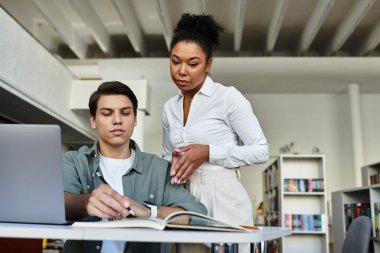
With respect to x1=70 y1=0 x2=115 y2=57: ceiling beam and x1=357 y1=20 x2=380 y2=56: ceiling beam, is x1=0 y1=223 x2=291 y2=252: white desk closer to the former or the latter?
x1=70 y1=0 x2=115 y2=57: ceiling beam

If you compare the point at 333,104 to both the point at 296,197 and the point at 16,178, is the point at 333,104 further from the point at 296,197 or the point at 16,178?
the point at 16,178

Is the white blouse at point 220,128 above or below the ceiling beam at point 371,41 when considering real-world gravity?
below

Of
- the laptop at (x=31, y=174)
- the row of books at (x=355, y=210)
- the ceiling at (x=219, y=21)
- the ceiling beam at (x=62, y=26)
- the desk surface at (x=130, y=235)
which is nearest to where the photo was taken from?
the desk surface at (x=130, y=235)

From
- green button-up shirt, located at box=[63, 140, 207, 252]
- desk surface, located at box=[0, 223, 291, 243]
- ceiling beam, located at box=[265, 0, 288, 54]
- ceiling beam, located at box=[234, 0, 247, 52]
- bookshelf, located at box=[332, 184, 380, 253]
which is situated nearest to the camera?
desk surface, located at box=[0, 223, 291, 243]

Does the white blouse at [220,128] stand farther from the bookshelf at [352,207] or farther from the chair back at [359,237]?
the bookshelf at [352,207]

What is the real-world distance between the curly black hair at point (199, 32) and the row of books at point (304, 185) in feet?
15.5

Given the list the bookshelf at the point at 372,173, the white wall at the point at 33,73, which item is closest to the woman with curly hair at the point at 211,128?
the white wall at the point at 33,73

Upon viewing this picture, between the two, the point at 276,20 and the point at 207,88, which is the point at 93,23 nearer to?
the point at 276,20

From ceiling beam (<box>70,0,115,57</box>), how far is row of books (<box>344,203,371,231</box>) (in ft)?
14.9

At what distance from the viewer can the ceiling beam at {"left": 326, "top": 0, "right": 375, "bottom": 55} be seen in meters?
6.12

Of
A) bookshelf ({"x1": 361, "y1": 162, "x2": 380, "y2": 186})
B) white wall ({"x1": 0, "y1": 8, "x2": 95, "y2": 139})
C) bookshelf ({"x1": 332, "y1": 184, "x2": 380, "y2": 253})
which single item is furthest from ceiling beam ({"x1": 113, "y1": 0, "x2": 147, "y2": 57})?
bookshelf ({"x1": 361, "y1": 162, "x2": 380, "y2": 186})

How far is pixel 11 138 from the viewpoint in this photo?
888 mm

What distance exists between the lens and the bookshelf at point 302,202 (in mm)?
5863

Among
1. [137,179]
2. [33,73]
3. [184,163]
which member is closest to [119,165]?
[137,179]
